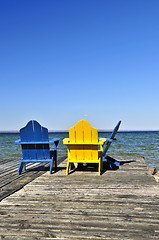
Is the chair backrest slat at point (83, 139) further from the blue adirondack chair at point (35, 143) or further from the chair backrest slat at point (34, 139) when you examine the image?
the chair backrest slat at point (34, 139)

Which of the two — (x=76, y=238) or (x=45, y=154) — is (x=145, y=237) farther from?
(x=45, y=154)

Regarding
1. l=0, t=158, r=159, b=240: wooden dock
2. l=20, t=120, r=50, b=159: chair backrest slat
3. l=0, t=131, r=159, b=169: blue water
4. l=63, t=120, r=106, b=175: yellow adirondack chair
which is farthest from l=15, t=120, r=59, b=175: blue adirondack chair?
l=0, t=131, r=159, b=169: blue water

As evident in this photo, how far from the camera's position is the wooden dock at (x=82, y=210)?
7.44ft

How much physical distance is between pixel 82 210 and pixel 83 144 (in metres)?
2.36

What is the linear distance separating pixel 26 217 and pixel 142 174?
334 centimetres

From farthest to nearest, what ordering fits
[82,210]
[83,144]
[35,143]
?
[35,143] < [83,144] < [82,210]

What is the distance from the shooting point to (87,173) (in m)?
5.33

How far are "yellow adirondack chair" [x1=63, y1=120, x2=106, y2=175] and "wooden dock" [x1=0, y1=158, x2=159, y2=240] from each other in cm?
78

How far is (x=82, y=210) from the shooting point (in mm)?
2852

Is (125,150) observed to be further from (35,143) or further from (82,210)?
(82,210)

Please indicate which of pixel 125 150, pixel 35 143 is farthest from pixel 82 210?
pixel 125 150

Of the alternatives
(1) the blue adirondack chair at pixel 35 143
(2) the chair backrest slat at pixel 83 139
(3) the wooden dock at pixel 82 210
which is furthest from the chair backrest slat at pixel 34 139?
(3) the wooden dock at pixel 82 210

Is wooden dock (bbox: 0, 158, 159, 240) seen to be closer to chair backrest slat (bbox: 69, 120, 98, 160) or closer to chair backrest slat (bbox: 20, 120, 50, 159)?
chair backrest slat (bbox: 69, 120, 98, 160)

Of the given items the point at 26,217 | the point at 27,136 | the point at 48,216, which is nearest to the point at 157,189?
the point at 48,216
